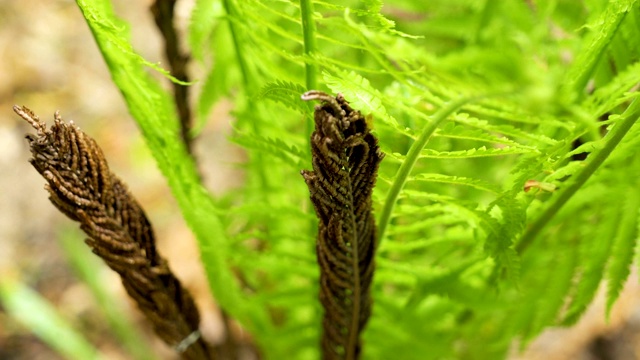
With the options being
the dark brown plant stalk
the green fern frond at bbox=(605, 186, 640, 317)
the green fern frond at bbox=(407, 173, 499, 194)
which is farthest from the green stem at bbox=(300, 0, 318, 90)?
the green fern frond at bbox=(605, 186, 640, 317)

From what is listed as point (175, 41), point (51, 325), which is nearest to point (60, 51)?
point (51, 325)

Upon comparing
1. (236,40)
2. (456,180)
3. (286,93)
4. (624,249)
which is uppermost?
(236,40)

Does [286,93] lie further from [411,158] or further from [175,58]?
[175,58]

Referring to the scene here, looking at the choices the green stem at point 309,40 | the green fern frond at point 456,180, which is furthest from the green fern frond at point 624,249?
the green stem at point 309,40

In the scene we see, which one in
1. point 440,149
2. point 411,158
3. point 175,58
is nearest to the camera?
point 411,158

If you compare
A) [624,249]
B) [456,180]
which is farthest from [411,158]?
[624,249]

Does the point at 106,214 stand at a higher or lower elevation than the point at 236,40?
lower
